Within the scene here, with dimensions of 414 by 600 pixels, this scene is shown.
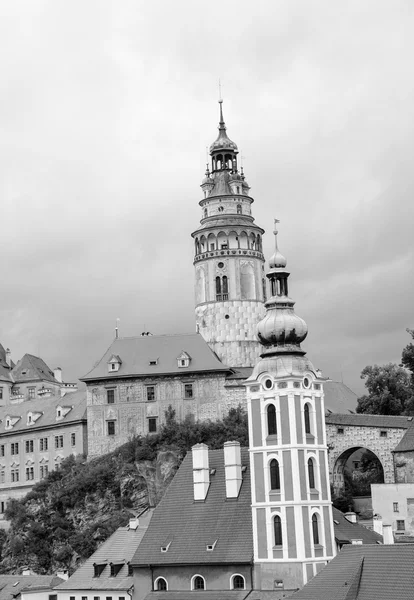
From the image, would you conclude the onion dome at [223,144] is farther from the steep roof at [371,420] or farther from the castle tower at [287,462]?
the castle tower at [287,462]

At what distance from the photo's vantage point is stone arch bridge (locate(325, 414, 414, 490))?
227ft

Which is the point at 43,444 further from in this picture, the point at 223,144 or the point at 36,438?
the point at 223,144

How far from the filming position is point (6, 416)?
295 ft

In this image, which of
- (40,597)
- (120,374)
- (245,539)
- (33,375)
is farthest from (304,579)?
(33,375)

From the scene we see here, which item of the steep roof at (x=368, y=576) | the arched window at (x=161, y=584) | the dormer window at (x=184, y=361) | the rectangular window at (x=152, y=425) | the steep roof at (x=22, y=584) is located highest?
the dormer window at (x=184, y=361)

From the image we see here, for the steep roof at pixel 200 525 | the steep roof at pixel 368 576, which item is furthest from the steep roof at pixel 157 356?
the steep roof at pixel 368 576

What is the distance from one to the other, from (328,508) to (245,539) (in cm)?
388

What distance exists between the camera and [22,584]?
60.8 m

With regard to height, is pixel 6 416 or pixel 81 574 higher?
pixel 6 416

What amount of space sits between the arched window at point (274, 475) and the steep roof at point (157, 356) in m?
28.6

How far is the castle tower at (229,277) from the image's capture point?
82875mm

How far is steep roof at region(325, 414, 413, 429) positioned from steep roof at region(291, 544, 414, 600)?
30.2 m

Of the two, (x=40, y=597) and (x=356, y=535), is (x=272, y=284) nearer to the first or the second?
(x=356, y=535)

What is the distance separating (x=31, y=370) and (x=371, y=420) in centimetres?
4531
